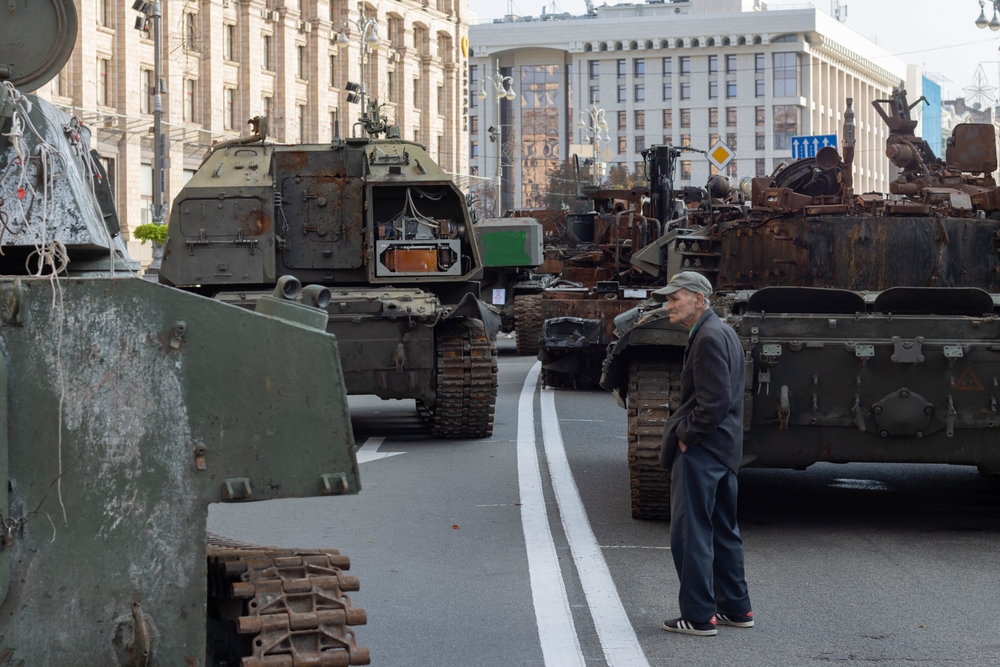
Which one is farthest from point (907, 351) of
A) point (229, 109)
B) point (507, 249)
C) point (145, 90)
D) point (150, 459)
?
point (229, 109)

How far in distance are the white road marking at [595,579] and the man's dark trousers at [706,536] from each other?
1.09ft

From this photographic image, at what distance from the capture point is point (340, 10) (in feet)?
237

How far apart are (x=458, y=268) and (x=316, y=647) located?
10.3 m

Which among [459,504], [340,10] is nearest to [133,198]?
[340,10]

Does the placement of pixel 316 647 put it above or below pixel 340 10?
below

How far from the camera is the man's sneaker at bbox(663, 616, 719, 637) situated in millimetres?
6340

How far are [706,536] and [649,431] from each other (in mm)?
2262

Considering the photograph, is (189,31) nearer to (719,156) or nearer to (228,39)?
(228,39)

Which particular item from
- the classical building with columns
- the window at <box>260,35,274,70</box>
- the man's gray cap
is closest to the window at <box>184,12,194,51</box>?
the classical building with columns

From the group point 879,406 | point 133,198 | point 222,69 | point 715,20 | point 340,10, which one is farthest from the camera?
point 715,20

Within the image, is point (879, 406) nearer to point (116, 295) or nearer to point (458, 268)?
point (116, 295)

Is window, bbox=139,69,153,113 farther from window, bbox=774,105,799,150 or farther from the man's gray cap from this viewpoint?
window, bbox=774,105,799,150

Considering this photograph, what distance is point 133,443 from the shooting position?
13.5 ft

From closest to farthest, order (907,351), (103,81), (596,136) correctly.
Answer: (907,351) < (103,81) < (596,136)
